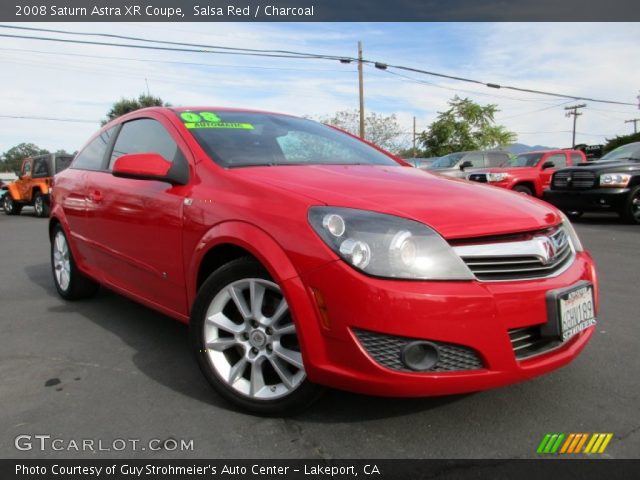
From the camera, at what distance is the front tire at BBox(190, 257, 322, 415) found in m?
2.21

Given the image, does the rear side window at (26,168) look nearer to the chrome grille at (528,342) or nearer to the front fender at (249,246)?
the front fender at (249,246)

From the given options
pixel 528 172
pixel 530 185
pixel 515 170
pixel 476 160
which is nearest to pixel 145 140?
pixel 515 170

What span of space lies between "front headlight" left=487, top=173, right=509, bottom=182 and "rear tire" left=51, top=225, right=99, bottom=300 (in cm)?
942

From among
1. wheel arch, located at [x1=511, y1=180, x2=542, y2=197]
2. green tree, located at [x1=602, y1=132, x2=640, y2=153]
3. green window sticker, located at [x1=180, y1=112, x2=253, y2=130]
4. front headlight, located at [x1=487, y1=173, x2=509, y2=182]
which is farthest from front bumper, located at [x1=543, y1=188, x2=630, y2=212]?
green tree, located at [x1=602, y1=132, x2=640, y2=153]

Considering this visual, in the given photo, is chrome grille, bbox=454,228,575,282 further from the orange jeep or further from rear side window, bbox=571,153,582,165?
the orange jeep

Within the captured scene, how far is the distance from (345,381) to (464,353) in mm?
475

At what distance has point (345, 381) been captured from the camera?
2004mm

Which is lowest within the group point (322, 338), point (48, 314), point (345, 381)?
point (48, 314)

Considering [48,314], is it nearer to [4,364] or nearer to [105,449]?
[4,364]

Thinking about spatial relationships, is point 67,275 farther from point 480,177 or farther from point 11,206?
point 11,206
